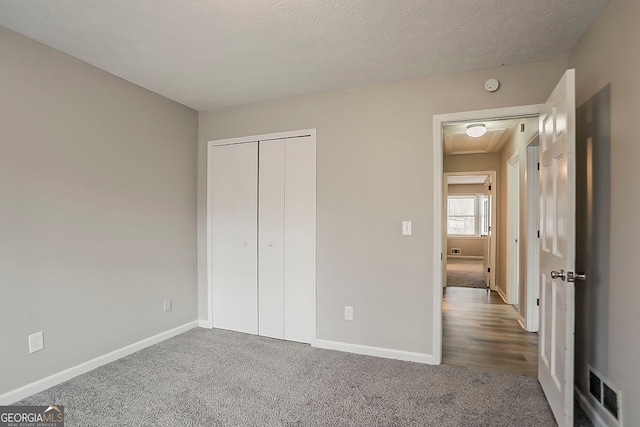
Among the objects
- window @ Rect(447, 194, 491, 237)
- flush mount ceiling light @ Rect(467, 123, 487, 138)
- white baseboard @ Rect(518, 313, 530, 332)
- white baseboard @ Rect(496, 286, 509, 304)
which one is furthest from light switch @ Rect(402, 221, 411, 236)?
window @ Rect(447, 194, 491, 237)

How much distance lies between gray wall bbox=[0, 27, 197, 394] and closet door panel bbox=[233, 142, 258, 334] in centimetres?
57

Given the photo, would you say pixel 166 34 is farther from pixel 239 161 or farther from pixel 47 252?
pixel 47 252

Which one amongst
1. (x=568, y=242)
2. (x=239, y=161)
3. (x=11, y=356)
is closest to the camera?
(x=568, y=242)

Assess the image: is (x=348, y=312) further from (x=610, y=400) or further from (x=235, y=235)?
(x=610, y=400)

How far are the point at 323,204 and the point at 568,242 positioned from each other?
187cm

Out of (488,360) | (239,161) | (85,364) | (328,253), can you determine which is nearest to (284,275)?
(328,253)

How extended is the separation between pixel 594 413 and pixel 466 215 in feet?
29.0

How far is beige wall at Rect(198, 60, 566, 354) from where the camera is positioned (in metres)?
2.64

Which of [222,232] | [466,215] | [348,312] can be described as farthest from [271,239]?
[466,215]

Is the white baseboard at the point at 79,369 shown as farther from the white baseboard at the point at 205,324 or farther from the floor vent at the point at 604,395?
the floor vent at the point at 604,395

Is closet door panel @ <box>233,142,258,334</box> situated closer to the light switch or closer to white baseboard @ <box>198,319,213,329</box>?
white baseboard @ <box>198,319,213,329</box>

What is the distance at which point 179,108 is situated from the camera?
339cm

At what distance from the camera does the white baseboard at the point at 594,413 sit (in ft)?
5.53

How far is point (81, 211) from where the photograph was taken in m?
2.48
